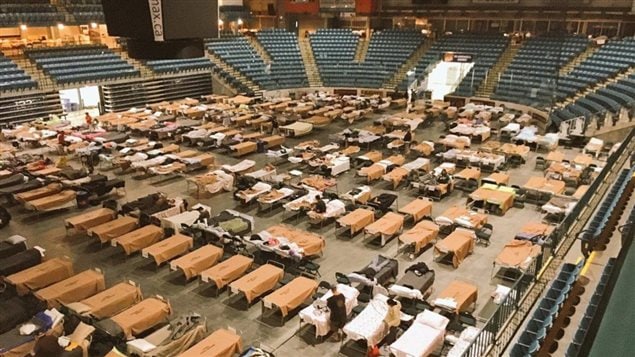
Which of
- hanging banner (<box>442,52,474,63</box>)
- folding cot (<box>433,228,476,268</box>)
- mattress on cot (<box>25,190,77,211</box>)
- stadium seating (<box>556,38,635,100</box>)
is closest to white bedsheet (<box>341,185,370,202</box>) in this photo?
folding cot (<box>433,228,476,268</box>)

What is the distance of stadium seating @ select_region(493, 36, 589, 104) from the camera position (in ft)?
93.0

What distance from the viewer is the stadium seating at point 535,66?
28348 millimetres

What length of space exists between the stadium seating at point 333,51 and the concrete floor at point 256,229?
18009 mm

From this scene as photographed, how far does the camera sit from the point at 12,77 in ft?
84.9

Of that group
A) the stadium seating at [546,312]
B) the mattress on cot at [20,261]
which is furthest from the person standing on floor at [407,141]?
the mattress on cot at [20,261]

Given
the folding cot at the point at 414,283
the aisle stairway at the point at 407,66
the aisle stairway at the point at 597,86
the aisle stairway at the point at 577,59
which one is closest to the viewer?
the folding cot at the point at 414,283

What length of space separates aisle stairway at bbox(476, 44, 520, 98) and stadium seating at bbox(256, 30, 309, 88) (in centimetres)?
1134

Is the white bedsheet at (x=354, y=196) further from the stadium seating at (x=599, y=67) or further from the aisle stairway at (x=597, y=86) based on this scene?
the stadium seating at (x=599, y=67)

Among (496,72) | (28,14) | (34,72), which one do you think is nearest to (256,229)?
(34,72)

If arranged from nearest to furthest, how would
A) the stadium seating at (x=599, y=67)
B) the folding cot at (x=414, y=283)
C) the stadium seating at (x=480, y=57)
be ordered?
the folding cot at (x=414, y=283) → the stadium seating at (x=599, y=67) → the stadium seating at (x=480, y=57)

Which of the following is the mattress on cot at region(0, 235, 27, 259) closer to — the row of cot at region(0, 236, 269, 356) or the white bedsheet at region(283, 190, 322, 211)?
the row of cot at region(0, 236, 269, 356)

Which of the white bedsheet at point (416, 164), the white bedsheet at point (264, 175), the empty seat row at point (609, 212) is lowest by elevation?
the white bedsheet at point (264, 175)

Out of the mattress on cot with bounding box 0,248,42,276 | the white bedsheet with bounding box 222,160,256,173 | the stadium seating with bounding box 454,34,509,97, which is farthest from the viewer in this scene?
the stadium seating with bounding box 454,34,509,97

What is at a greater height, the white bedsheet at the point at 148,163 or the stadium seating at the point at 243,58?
the stadium seating at the point at 243,58
